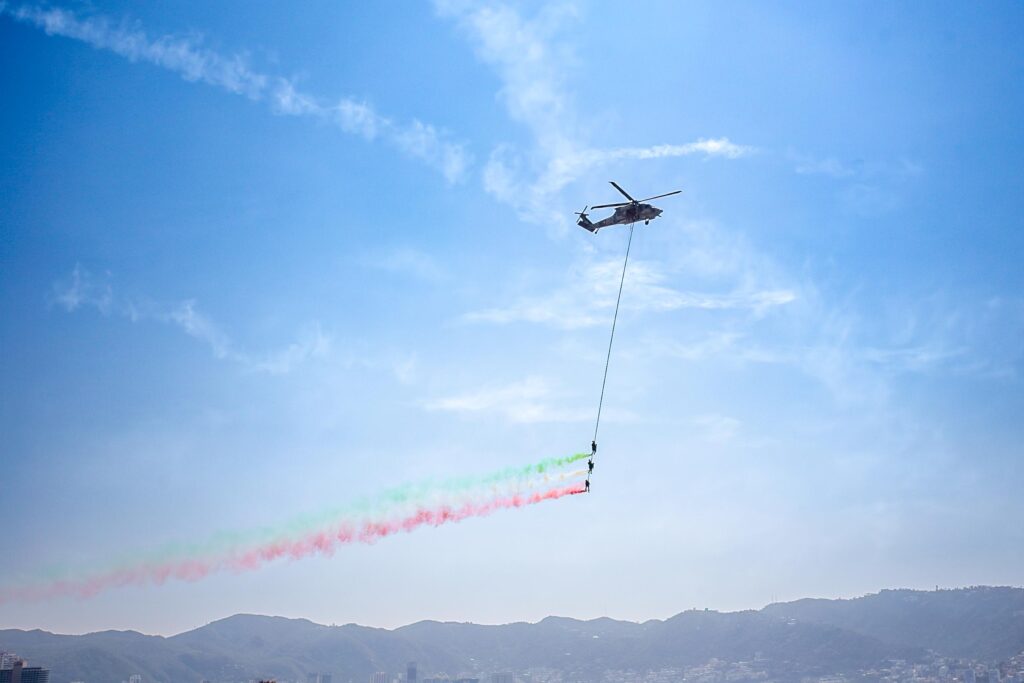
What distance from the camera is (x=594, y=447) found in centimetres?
6141

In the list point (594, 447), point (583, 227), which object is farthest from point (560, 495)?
point (583, 227)

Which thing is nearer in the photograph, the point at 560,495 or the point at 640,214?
the point at 640,214

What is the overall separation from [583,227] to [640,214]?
6709 mm

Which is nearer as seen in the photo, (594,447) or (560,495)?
(594,447)

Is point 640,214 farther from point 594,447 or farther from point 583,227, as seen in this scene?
point 594,447

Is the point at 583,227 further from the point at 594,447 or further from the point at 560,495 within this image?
the point at 560,495

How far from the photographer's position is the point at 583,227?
66688mm

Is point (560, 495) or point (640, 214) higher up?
point (640, 214)

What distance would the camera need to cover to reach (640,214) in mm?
61438

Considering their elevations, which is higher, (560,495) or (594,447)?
(594,447)

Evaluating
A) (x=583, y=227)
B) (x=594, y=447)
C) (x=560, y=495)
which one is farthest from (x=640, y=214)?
(x=560, y=495)

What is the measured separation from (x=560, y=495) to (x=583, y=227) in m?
24.3

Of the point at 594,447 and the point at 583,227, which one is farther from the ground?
the point at 583,227

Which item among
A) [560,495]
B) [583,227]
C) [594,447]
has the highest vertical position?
[583,227]
